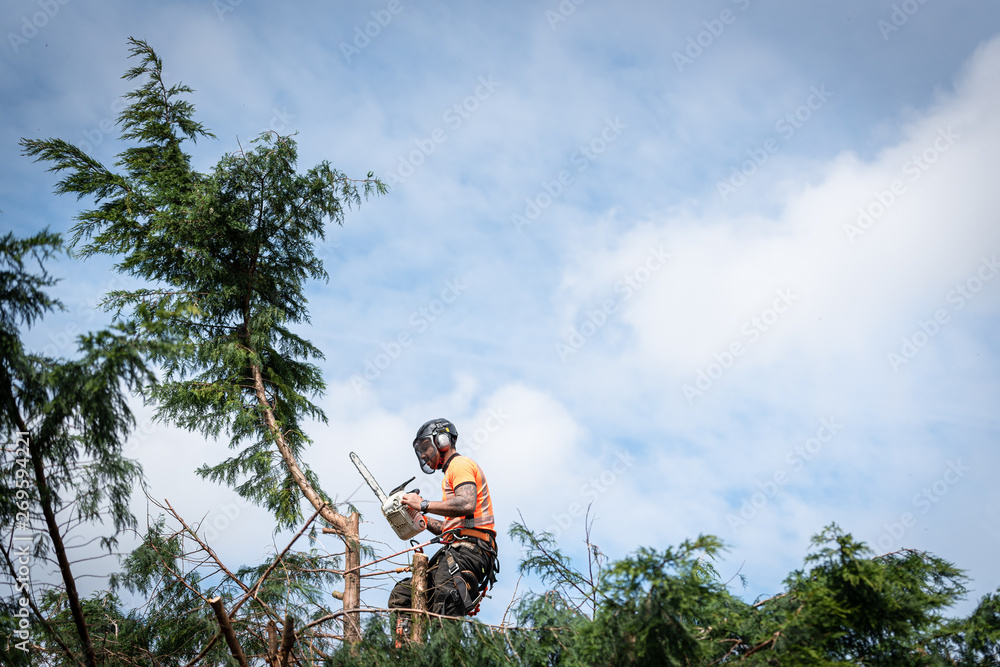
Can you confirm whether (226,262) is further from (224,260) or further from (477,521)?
(477,521)

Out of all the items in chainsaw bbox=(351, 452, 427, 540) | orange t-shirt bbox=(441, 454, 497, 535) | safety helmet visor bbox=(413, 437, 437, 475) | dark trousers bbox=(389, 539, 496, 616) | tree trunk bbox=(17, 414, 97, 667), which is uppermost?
safety helmet visor bbox=(413, 437, 437, 475)

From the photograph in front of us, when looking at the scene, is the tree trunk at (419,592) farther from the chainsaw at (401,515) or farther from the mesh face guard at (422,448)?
the mesh face guard at (422,448)

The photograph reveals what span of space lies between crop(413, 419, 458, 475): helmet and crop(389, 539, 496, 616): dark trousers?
0.73 m

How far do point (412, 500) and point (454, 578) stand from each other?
2.15ft

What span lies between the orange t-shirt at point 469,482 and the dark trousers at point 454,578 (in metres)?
0.14

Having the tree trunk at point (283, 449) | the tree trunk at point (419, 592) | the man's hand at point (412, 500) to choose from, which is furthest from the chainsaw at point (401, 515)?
the tree trunk at point (283, 449)

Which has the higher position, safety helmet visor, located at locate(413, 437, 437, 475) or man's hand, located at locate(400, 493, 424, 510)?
safety helmet visor, located at locate(413, 437, 437, 475)

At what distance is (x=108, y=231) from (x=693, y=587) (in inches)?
250

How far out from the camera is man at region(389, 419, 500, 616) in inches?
213

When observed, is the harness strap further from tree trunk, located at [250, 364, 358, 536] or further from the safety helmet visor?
tree trunk, located at [250, 364, 358, 536]

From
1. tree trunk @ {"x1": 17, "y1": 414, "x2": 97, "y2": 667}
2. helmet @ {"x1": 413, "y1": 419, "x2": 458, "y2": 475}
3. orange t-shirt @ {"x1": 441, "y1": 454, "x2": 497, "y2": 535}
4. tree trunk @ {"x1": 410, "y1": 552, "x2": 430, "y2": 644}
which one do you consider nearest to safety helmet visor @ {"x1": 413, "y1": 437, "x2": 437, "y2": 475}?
helmet @ {"x1": 413, "y1": 419, "x2": 458, "y2": 475}

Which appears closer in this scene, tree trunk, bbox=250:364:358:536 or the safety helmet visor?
the safety helmet visor

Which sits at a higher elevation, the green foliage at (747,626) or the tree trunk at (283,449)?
the tree trunk at (283,449)

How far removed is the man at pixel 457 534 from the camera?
5.42 metres
